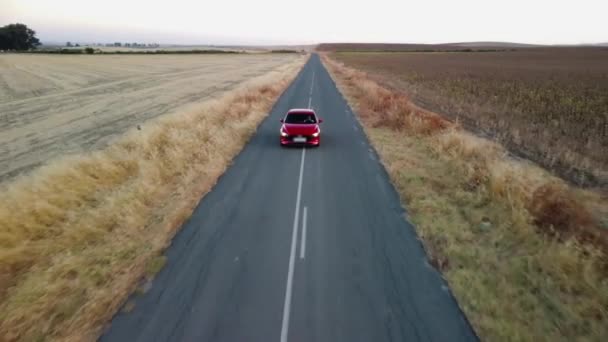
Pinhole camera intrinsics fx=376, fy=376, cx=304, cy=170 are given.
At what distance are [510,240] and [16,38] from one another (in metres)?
187

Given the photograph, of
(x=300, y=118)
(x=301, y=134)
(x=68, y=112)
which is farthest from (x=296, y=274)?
(x=68, y=112)

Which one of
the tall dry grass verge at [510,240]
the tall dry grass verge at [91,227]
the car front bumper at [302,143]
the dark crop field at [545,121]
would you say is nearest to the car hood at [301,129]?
the car front bumper at [302,143]

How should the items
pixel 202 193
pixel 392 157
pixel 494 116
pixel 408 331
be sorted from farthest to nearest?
pixel 494 116 → pixel 392 157 → pixel 202 193 → pixel 408 331

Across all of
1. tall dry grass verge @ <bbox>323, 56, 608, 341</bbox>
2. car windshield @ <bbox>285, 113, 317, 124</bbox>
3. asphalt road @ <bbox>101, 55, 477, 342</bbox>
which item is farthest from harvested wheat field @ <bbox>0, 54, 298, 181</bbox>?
tall dry grass verge @ <bbox>323, 56, 608, 341</bbox>

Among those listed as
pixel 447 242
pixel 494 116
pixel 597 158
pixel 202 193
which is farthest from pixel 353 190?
pixel 494 116

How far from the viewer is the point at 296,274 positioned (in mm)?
6535

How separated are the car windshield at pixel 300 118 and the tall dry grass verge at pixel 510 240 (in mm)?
3748

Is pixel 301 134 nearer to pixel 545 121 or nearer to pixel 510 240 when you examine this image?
pixel 510 240

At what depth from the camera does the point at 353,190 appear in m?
10.6

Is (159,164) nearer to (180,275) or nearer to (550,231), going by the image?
(180,275)

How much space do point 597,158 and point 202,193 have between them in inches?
508

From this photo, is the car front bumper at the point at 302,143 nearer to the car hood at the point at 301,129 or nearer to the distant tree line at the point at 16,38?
the car hood at the point at 301,129

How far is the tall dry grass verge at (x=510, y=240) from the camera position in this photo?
5488 mm

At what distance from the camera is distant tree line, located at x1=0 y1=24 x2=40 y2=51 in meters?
143
